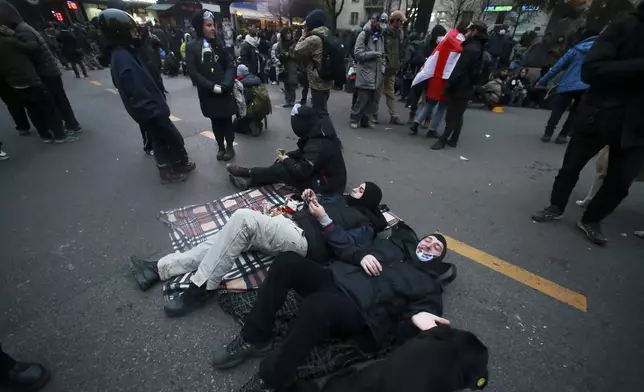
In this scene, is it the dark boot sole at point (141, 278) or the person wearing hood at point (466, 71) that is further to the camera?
the person wearing hood at point (466, 71)

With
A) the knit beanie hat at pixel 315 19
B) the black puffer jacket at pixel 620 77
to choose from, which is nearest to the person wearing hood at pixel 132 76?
the knit beanie hat at pixel 315 19

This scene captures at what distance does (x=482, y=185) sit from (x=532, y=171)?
1.18 metres

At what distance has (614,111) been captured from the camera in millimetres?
2502

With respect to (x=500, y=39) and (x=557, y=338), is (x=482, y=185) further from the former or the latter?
(x=500, y=39)

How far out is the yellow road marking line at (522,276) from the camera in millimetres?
2293

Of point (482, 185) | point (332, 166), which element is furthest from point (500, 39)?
point (332, 166)

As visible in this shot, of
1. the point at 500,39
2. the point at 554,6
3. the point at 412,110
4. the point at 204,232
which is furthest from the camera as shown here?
the point at 554,6

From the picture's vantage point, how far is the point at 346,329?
162cm

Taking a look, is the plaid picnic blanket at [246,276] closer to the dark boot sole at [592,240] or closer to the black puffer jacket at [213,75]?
the black puffer jacket at [213,75]

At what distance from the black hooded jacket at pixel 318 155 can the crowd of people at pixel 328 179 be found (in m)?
0.01

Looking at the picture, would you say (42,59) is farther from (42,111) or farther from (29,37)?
(42,111)

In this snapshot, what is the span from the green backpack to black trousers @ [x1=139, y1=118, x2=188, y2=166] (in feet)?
5.89

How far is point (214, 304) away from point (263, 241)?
0.58 m

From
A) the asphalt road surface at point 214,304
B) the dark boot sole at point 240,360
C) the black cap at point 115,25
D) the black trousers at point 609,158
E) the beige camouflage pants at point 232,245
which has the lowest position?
the asphalt road surface at point 214,304
